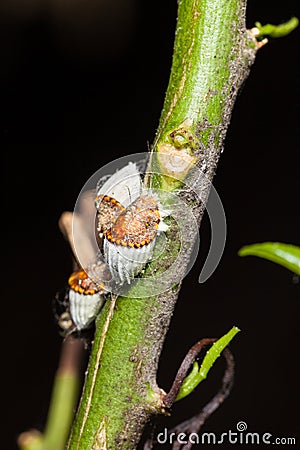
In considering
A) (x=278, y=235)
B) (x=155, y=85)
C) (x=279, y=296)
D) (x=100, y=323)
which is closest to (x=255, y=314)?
(x=279, y=296)

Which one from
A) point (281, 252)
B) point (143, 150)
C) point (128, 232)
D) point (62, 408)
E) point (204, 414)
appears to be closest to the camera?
point (281, 252)

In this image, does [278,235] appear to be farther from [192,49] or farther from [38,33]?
[192,49]

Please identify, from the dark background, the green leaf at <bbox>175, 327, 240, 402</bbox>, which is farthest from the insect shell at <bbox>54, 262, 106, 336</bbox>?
the dark background

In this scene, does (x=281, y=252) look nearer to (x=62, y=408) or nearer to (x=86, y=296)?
(x=86, y=296)

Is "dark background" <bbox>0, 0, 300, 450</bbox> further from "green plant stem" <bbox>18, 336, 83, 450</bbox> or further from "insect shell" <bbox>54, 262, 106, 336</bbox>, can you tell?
"insect shell" <bbox>54, 262, 106, 336</bbox>

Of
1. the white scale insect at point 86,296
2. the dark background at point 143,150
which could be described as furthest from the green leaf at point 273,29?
the dark background at point 143,150

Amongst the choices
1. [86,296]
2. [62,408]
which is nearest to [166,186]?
[86,296]

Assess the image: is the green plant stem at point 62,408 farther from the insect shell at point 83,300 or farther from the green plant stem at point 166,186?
the green plant stem at point 166,186
